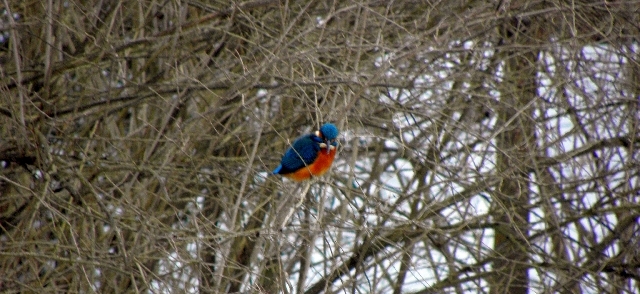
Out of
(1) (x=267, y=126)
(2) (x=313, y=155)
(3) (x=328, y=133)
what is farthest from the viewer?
(1) (x=267, y=126)

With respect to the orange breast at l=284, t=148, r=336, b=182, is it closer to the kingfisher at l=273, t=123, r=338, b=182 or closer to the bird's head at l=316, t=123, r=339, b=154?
the kingfisher at l=273, t=123, r=338, b=182

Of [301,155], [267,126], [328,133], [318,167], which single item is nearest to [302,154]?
[301,155]

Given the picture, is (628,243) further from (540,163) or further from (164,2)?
(164,2)

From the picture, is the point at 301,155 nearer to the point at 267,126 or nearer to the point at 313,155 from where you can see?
the point at 313,155

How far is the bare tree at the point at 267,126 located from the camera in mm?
5172

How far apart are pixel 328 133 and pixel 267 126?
139cm

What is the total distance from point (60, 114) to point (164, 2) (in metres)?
1.11

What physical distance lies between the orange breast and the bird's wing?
0.09 ft

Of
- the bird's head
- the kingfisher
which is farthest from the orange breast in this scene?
the bird's head

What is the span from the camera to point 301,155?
17.3 feet

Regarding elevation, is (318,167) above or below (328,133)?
below

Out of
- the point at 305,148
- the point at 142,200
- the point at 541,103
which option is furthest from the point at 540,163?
the point at 142,200

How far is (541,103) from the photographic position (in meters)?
6.66

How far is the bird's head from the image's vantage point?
490cm
